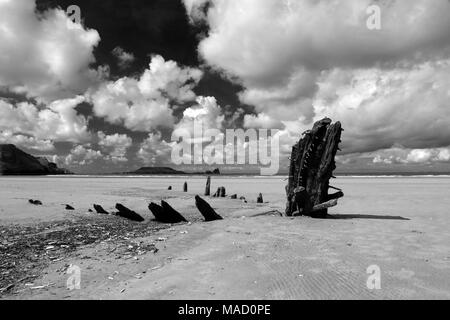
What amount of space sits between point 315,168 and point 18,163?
15699 centimetres

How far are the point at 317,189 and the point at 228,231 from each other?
3.92 m

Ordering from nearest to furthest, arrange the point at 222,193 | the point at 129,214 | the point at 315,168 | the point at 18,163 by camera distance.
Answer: the point at 315,168 < the point at 129,214 < the point at 222,193 < the point at 18,163

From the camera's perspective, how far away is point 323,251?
633 cm

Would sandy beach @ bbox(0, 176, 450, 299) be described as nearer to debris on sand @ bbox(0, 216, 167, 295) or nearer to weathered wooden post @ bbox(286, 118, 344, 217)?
debris on sand @ bbox(0, 216, 167, 295)

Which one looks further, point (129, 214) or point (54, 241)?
point (129, 214)

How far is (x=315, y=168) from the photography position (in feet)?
35.9

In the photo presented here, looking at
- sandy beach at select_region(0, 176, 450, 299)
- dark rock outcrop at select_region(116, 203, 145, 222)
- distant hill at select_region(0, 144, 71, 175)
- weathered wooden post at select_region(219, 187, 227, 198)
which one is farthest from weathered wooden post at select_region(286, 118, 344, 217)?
distant hill at select_region(0, 144, 71, 175)

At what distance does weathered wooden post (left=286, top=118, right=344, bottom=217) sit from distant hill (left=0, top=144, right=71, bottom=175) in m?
142

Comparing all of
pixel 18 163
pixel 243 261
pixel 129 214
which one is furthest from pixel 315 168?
pixel 18 163

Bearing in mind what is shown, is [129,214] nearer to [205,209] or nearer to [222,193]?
[205,209]

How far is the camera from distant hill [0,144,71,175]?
128 metres

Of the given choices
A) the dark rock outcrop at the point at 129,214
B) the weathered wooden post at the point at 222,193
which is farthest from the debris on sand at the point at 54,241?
the weathered wooden post at the point at 222,193

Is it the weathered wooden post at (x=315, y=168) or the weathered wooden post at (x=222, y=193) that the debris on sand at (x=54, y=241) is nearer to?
the weathered wooden post at (x=315, y=168)
